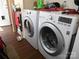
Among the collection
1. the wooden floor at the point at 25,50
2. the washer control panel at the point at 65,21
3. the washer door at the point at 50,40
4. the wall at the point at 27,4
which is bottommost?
the wooden floor at the point at 25,50

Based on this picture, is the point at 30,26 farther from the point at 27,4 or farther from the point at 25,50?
the point at 27,4

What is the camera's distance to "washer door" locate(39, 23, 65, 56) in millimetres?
1020

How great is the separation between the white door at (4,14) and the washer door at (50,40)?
2633 millimetres

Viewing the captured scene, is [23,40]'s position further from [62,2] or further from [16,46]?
[62,2]

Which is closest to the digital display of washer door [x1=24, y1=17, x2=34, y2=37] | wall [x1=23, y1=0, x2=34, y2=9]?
washer door [x1=24, y1=17, x2=34, y2=37]

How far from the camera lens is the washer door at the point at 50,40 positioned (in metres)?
1.02

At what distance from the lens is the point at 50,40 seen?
1.31m

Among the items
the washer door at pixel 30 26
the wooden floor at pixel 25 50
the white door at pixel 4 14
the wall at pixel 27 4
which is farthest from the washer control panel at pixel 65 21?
the white door at pixel 4 14

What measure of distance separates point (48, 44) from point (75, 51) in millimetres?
509

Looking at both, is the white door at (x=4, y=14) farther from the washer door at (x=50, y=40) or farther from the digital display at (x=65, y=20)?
the digital display at (x=65, y=20)

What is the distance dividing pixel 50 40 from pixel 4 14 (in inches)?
110

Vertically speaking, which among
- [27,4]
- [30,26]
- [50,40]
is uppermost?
[27,4]

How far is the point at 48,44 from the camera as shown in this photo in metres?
1.31

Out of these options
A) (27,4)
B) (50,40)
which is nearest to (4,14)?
(27,4)
